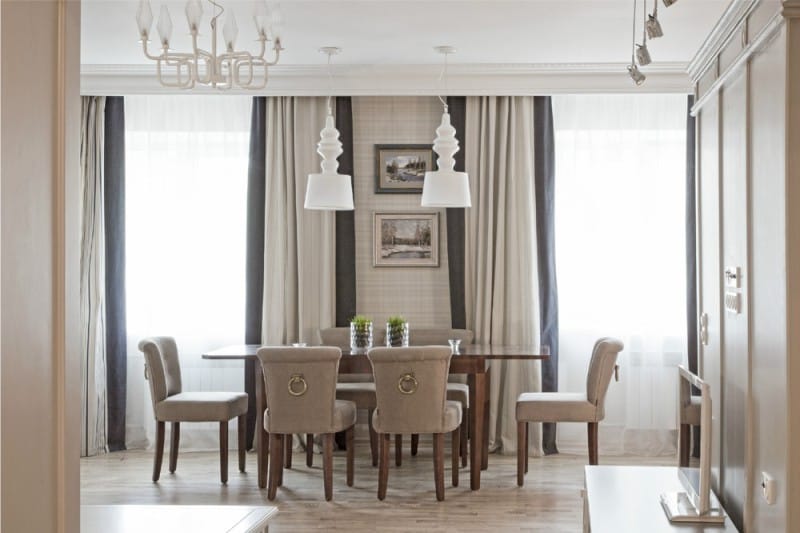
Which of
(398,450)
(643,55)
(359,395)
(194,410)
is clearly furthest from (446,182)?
(643,55)

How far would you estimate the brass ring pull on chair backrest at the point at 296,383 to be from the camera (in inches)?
192

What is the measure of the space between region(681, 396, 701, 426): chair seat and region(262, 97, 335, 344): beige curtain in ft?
12.2

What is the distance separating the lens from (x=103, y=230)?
6465 millimetres

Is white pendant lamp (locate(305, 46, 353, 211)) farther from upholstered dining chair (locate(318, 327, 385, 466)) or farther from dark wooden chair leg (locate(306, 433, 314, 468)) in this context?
dark wooden chair leg (locate(306, 433, 314, 468))

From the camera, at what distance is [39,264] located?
4.05ft

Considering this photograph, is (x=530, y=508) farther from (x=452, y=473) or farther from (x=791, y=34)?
(x=791, y=34)

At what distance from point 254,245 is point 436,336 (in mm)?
1503

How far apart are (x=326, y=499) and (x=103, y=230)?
281 cm

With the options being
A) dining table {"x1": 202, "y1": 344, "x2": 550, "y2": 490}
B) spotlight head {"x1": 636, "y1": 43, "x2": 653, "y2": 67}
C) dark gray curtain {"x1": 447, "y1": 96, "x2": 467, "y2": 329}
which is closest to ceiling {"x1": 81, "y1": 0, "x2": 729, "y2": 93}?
dark gray curtain {"x1": 447, "y1": 96, "x2": 467, "y2": 329}

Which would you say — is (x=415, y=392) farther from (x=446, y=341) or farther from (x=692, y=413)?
(x=692, y=413)

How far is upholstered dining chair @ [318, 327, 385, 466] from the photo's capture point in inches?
230

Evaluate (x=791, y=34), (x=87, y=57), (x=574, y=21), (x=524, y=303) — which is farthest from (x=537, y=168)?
(x=791, y=34)

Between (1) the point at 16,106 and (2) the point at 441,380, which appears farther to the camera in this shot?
Answer: (2) the point at 441,380

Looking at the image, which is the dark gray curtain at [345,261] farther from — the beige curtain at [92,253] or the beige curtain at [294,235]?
the beige curtain at [92,253]
